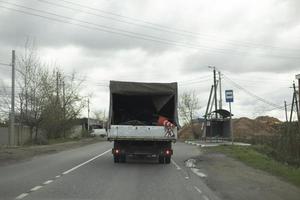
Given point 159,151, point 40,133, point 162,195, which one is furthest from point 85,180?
point 40,133

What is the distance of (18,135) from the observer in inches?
1998

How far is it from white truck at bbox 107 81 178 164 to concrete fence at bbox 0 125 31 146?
22325 mm

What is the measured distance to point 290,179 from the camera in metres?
16.4

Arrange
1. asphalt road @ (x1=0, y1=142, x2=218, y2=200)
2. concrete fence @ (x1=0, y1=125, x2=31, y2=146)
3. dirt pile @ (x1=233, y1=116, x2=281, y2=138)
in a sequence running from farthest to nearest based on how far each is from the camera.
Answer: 1. dirt pile @ (x1=233, y1=116, x2=281, y2=138)
2. concrete fence @ (x1=0, y1=125, x2=31, y2=146)
3. asphalt road @ (x1=0, y1=142, x2=218, y2=200)

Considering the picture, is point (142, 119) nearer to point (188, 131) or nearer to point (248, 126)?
point (248, 126)

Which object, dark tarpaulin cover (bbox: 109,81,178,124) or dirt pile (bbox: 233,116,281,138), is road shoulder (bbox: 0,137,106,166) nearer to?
dark tarpaulin cover (bbox: 109,81,178,124)

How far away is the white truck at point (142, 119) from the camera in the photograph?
2308 centimetres

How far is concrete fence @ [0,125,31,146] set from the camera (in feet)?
159

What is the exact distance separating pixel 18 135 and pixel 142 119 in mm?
27655

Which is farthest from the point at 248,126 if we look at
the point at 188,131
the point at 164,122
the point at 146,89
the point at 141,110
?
the point at 164,122

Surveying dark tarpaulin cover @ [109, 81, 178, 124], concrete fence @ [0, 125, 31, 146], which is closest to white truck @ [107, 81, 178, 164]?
dark tarpaulin cover @ [109, 81, 178, 124]

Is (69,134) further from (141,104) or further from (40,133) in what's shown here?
(141,104)

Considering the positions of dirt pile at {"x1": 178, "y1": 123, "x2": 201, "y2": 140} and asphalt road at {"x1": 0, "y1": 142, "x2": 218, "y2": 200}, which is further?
dirt pile at {"x1": 178, "y1": 123, "x2": 201, "y2": 140}

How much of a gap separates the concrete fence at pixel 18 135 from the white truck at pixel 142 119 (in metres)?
22.3
